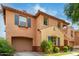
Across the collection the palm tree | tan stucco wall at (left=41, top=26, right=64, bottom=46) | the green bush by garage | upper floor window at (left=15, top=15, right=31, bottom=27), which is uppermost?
the palm tree

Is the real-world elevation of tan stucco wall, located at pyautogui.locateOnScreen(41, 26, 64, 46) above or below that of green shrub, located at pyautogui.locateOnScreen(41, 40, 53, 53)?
above

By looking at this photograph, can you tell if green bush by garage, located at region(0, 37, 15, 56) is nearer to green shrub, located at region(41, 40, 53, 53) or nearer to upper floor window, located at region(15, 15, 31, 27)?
upper floor window, located at region(15, 15, 31, 27)

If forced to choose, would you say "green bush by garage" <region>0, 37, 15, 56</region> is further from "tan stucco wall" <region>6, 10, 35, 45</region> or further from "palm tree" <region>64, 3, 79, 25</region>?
"palm tree" <region>64, 3, 79, 25</region>

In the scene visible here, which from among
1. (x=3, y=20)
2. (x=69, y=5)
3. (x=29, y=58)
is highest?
(x=69, y=5)

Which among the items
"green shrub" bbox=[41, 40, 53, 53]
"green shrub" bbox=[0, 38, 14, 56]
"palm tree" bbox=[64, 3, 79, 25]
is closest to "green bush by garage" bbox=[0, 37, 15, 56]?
"green shrub" bbox=[0, 38, 14, 56]

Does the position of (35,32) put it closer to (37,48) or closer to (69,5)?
(37,48)

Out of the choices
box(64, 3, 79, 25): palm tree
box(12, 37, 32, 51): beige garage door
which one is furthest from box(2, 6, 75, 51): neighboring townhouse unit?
box(64, 3, 79, 25): palm tree

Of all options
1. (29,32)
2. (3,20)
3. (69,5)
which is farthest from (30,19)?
(69,5)

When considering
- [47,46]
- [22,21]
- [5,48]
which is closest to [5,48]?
[5,48]
